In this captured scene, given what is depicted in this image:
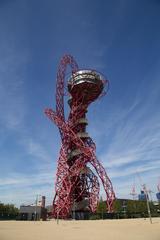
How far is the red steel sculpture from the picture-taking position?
52031 mm

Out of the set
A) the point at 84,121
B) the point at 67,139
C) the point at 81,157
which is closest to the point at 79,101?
the point at 84,121

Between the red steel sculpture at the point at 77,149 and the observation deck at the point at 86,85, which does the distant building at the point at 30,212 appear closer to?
the red steel sculpture at the point at 77,149

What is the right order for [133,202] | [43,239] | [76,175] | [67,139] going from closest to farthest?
[43,239]
[76,175]
[67,139]
[133,202]

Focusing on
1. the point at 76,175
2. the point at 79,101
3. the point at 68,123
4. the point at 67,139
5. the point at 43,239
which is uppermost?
the point at 79,101

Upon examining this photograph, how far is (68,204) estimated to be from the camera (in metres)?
50.8

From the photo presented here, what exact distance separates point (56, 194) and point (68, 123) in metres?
17.4

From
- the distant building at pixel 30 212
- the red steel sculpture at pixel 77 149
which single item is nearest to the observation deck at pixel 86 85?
the red steel sculpture at pixel 77 149

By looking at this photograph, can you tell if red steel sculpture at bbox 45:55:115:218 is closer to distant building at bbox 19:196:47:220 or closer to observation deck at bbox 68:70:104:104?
observation deck at bbox 68:70:104:104

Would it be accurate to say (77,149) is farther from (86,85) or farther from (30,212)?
(30,212)

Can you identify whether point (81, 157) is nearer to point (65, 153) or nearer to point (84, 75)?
point (65, 153)

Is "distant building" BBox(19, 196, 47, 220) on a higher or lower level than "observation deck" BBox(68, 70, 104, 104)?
lower

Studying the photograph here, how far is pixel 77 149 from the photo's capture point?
2199 inches

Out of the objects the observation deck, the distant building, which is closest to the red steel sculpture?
the observation deck

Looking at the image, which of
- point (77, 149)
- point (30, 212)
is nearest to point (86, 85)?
point (77, 149)
